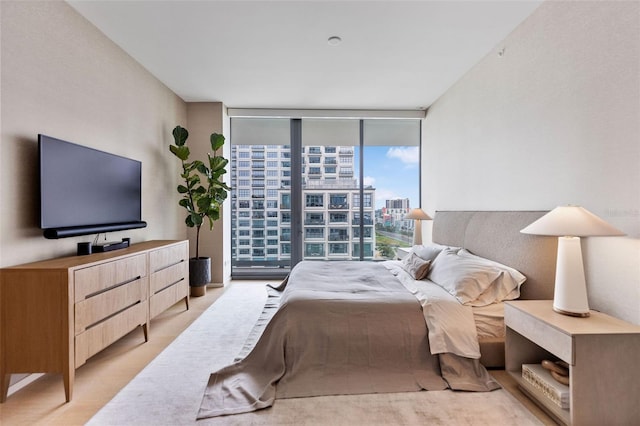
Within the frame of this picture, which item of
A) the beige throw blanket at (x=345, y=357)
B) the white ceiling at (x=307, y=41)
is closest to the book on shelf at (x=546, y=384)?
the beige throw blanket at (x=345, y=357)

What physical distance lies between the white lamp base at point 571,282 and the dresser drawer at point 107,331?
304 centimetres

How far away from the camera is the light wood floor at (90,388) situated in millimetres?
1694

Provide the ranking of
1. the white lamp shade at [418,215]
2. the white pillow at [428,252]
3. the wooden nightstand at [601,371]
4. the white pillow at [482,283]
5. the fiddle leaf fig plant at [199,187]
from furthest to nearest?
1. the white lamp shade at [418,215]
2. the fiddle leaf fig plant at [199,187]
3. the white pillow at [428,252]
4. the white pillow at [482,283]
5. the wooden nightstand at [601,371]

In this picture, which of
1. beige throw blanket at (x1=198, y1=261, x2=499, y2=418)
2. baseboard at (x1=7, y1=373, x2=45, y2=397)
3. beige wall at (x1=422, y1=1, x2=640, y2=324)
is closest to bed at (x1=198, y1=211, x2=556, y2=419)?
beige throw blanket at (x1=198, y1=261, x2=499, y2=418)

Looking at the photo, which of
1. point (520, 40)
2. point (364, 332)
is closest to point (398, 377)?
point (364, 332)

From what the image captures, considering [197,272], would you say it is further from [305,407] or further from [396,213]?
[396,213]

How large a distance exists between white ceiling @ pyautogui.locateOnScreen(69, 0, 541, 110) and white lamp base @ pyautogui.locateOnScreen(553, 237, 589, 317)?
6.30ft

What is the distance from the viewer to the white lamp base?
1.69 metres

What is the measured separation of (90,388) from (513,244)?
3.34 m

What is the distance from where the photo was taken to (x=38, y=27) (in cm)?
206

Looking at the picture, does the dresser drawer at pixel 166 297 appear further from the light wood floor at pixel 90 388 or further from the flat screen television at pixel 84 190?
the flat screen television at pixel 84 190

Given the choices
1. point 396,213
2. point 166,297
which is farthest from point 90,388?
point 396,213

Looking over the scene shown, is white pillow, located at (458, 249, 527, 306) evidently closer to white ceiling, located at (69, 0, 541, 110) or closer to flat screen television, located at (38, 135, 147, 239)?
white ceiling, located at (69, 0, 541, 110)

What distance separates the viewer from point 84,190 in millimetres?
2389
